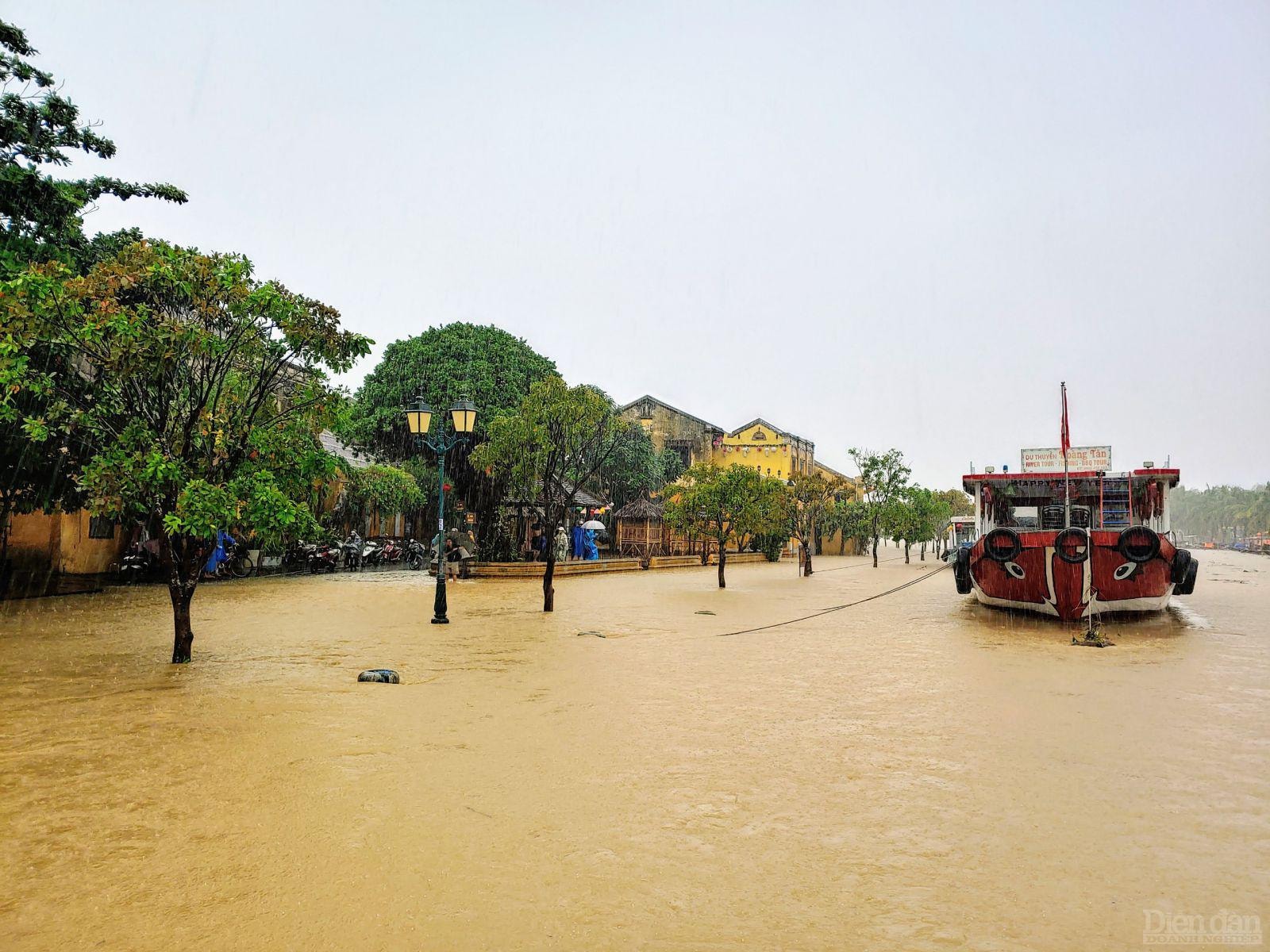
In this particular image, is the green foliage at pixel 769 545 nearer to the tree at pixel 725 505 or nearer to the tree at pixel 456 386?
the tree at pixel 456 386

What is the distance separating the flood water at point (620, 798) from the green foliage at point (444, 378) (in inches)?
802

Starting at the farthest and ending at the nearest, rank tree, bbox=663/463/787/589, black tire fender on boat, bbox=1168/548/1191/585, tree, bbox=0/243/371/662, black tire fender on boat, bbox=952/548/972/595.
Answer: tree, bbox=663/463/787/589 < black tire fender on boat, bbox=952/548/972/595 < black tire fender on boat, bbox=1168/548/1191/585 < tree, bbox=0/243/371/662

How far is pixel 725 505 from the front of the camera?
2491 centimetres

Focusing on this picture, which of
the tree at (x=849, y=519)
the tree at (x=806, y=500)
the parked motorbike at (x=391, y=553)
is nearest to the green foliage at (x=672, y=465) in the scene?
the tree at (x=849, y=519)

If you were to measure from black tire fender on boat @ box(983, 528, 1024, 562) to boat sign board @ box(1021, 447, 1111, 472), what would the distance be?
178 cm

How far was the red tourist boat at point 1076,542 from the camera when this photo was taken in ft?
45.5

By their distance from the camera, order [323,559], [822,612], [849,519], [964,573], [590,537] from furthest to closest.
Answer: [849,519] < [590,537] < [323,559] < [964,573] < [822,612]

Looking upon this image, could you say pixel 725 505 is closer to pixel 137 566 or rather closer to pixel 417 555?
pixel 417 555

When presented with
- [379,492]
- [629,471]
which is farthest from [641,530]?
[379,492]

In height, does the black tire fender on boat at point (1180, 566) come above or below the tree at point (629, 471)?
below

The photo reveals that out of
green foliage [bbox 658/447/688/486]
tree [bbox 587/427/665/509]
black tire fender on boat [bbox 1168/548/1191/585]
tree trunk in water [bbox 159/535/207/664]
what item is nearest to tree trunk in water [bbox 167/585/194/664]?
tree trunk in water [bbox 159/535/207/664]

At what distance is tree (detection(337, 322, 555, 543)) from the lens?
30.8 meters

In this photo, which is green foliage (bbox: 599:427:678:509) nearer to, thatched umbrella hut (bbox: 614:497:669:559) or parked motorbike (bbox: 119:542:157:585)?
thatched umbrella hut (bbox: 614:497:669:559)

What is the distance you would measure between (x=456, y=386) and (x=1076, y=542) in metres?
22.2
